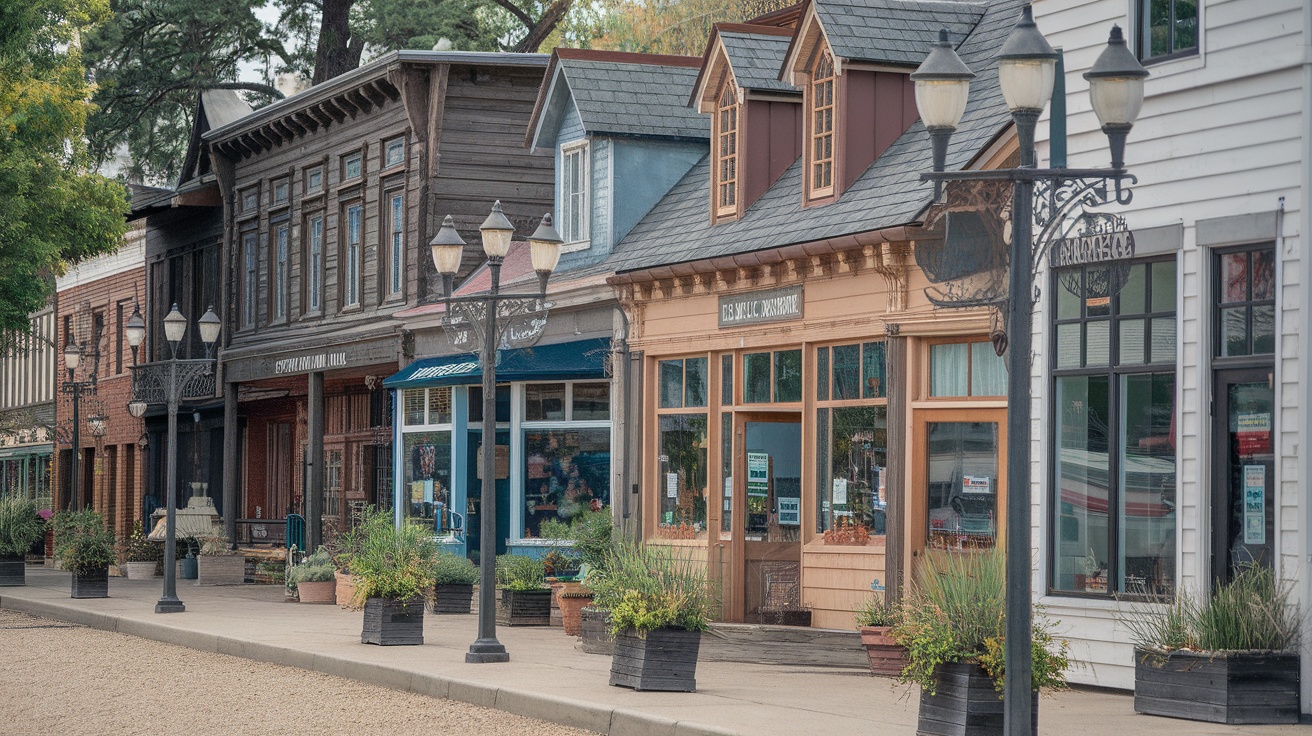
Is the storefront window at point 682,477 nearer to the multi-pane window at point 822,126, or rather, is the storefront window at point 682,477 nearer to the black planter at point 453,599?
the multi-pane window at point 822,126

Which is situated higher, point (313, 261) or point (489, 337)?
point (313, 261)

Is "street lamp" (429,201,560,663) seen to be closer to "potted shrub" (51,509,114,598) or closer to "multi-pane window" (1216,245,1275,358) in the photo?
"multi-pane window" (1216,245,1275,358)

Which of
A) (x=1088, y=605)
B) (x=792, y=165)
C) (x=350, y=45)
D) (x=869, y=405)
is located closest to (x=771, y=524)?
(x=869, y=405)

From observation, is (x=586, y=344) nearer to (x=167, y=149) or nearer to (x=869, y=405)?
(x=869, y=405)

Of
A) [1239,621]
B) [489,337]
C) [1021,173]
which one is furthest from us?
[489,337]

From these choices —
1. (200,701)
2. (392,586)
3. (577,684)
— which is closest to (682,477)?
(392,586)

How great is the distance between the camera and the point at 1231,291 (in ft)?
39.5

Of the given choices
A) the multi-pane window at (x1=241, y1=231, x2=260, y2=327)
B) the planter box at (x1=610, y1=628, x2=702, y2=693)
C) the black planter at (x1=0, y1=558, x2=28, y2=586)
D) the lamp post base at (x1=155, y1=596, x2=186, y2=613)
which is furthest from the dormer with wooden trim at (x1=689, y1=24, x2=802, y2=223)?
the black planter at (x1=0, y1=558, x2=28, y2=586)

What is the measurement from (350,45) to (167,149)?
5.40 metres

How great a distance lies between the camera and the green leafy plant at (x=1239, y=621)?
10945 mm

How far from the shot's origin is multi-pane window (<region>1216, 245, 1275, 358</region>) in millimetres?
11750

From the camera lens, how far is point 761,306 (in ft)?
58.4

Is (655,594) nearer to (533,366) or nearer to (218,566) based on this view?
(533,366)

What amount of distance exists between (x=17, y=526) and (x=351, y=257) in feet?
24.0
